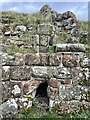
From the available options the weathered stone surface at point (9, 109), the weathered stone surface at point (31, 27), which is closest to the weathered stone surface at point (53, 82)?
the weathered stone surface at point (9, 109)

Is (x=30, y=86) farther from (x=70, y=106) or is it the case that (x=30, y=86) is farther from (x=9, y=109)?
(x=70, y=106)

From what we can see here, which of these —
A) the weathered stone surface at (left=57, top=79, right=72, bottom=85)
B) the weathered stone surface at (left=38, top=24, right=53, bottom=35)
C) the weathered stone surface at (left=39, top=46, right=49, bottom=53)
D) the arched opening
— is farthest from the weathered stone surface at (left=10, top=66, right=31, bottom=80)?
the weathered stone surface at (left=38, top=24, right=53, bottom=35)

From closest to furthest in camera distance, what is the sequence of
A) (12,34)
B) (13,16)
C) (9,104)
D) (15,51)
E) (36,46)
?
(9,104), (15,51), (36,46), (12,34), (13,16)

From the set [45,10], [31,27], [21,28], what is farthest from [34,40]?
[45,10]

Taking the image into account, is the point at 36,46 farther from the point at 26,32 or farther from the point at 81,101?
the point at 81,101

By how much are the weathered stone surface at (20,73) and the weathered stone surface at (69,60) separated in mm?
645

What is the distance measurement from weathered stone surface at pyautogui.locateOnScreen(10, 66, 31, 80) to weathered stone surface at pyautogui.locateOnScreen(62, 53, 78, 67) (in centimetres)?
65

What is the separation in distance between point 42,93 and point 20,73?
60 centimetres

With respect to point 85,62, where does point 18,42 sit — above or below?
above

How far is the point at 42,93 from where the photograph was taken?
235 inches

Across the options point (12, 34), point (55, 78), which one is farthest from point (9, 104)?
point (12, 34)

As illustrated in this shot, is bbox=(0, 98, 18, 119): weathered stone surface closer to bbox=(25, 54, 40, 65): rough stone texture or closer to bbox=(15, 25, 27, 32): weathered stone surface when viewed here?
bbox=(25, 54, 40, 65): rough stone texture

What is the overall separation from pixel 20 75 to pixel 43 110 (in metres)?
0.73

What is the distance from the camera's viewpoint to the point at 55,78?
18.9 feet
